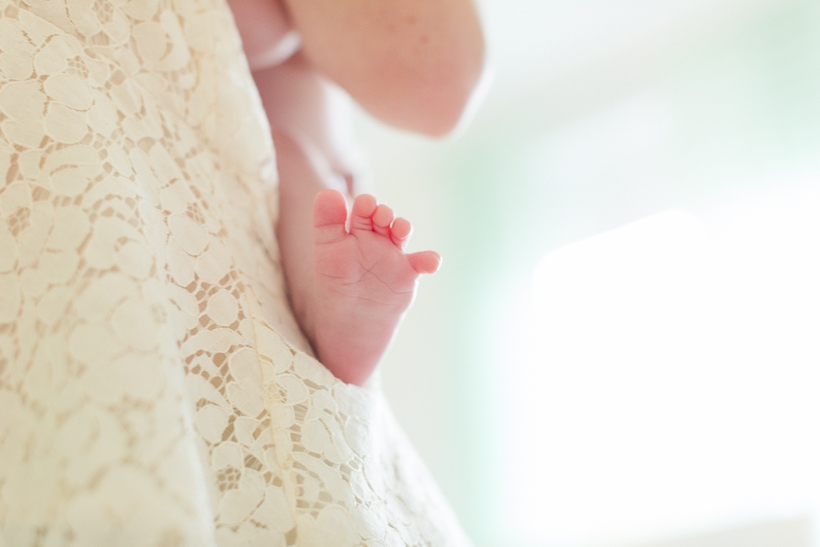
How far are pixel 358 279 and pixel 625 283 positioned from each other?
73.9 inches

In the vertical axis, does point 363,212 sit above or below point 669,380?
below

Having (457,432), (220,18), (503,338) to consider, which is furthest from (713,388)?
(220,18)

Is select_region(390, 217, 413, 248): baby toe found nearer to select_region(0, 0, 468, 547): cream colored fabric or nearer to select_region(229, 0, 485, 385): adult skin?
select_region(229, 0, 485, 385): adult skin

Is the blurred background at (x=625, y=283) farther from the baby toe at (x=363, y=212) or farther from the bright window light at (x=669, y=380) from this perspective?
the baby toe at (x=363, y=212)

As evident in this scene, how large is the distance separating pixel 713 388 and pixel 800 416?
23 cm

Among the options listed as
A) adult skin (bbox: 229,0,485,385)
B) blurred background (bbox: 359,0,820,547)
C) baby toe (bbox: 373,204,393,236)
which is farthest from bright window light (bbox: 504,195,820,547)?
baby toe (bbox: 373,204,393,236)

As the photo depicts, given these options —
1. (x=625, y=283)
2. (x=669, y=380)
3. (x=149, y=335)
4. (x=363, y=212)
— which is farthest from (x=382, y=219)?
Result: (x=625, y=283)

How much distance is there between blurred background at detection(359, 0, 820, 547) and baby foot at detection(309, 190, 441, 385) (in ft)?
5.29

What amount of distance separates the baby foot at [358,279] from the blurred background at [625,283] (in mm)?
1613

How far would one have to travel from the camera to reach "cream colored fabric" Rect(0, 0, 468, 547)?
287 millimetres

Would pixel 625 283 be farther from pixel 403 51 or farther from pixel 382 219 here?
pixel 382 219

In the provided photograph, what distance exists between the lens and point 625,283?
2.18m

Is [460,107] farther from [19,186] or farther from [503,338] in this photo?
[503,338]

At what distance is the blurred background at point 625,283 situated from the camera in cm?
180
